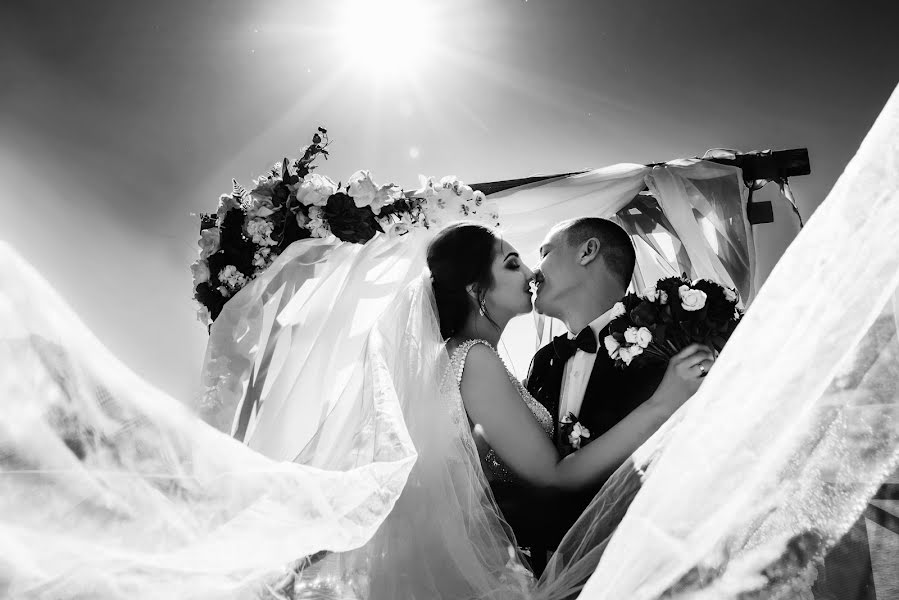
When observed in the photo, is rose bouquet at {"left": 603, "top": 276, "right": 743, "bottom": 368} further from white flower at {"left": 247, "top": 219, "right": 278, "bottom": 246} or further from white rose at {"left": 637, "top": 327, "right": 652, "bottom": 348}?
white flower at {"left": 247, "top": 219, "right": 278, "bottom": 246}

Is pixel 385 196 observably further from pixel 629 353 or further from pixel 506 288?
pixel 629 353

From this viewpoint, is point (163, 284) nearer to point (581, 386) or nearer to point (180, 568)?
point (581, 386)

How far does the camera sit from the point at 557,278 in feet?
10.5

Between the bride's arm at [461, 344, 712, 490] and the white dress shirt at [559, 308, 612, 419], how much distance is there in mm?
397

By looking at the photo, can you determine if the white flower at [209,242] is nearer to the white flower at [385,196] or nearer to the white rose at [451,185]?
the white flower at [385,196]

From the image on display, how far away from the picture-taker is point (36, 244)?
3439mm

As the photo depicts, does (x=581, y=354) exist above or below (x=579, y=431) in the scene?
above

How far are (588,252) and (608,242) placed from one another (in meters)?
0.16

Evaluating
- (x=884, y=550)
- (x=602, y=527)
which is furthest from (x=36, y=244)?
(x=884, y=550)

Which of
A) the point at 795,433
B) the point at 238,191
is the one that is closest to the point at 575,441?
the point at 795,433

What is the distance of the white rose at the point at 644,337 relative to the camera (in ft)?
7.49

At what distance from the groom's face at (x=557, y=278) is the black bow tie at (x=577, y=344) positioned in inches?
9.6

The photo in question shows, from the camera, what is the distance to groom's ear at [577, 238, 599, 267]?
10.6 feet

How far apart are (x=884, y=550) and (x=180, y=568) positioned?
1277 millimetres
